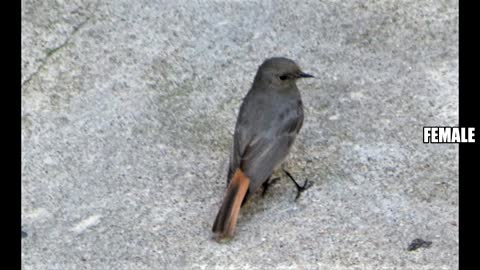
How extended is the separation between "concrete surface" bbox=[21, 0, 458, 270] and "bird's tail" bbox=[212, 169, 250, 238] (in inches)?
3.2

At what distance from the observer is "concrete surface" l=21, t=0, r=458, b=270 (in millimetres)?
5539

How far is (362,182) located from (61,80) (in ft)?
7.09

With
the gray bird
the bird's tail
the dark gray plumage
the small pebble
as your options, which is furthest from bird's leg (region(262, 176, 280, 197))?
the small pebble

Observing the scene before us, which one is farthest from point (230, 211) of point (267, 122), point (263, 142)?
point (267, 122)

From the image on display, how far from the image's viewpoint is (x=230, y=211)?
5555mm

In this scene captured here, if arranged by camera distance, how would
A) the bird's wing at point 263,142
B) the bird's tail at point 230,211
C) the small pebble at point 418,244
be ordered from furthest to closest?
1. the bird's wing at point 263,142
2. the bird's tail at point 230,211
3. the small pebble at point 418,244

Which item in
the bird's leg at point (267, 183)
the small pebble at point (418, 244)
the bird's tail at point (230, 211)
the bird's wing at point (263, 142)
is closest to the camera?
the small pebble at point (418, 244)

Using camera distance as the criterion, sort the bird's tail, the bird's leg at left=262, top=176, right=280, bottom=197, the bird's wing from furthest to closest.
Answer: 1. the bird's leg at left=262, top=176, right=280, bottom=197
2. the bird's wing
3. the bird's tail

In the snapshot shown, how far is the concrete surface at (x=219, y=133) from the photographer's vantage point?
5.54 metres

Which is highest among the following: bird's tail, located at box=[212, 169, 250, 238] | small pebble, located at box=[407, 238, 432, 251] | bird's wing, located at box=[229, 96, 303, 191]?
bird's wing, located at box=[229, 96, 303, 191]
